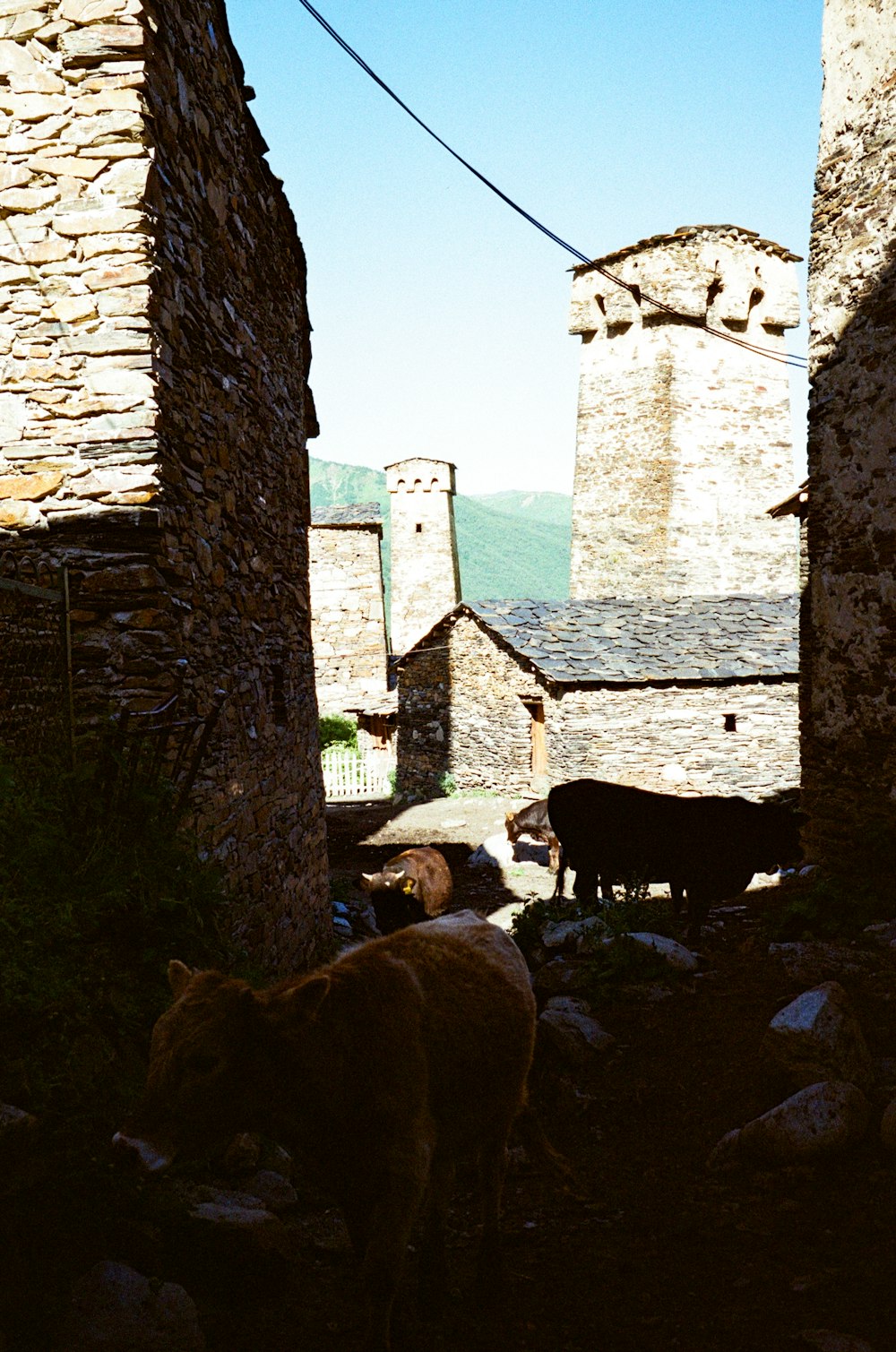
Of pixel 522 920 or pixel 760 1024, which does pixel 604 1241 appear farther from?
pixel 522 920

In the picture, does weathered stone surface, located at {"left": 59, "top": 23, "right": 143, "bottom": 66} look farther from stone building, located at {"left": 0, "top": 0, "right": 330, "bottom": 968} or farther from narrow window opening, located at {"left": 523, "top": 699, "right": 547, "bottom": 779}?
narrow window opening, located at {"left": 523, "top": 699, "right": 547, "bottom": 779}

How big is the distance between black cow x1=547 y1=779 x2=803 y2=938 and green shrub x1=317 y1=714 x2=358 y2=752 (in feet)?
58.8

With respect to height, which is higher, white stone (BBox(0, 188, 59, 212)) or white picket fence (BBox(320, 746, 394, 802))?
white stone (BBox(0, 188, 59, 212))

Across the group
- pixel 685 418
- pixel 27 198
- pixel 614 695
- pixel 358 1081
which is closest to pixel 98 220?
pixel 27 198

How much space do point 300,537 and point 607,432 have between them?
20.2 metres

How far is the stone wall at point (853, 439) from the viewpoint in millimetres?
7500

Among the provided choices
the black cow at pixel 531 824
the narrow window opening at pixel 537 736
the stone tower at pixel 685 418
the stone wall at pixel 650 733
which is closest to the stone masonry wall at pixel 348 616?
the stone tower at pixel 685 418

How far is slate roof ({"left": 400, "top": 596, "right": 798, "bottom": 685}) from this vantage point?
18984mm

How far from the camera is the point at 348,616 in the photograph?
27.8 meters

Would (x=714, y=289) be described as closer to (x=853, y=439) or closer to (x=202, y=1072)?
(x=853, y=439)

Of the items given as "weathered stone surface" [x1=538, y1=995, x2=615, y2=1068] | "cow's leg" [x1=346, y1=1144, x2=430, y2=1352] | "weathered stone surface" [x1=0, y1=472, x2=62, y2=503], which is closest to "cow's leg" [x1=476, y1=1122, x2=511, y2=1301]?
"cow's leg" [x1=346, y1=1144, x2=430, y2=1352]

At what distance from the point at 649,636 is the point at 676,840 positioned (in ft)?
40.4

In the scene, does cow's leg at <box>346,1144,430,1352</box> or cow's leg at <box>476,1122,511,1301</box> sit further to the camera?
cow's leg at <box>476,1122,511,1301</box>

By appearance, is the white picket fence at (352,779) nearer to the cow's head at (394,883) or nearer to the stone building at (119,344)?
the cow's head at (394,883)
